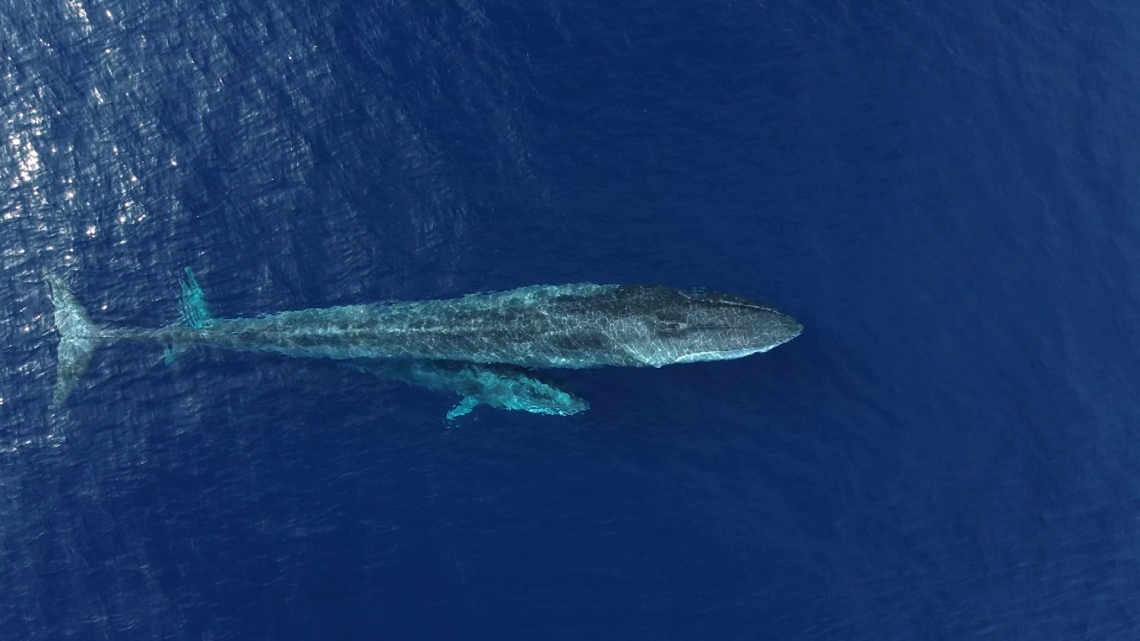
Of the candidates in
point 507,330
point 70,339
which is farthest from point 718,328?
point 70,339

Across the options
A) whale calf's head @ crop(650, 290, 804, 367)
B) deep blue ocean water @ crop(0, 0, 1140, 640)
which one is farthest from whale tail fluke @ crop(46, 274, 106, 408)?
whale calf's head @ crop(650, 290, 804, 367)

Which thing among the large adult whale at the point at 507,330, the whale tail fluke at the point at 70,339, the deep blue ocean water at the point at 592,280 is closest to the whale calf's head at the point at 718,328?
the large adult whale at the point at 507,330

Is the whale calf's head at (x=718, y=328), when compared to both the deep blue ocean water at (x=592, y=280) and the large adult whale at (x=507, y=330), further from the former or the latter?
the deep blue ocean water at (x=592, y=280)

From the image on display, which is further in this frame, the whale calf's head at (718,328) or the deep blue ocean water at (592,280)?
the whale calf's head at (718,328)

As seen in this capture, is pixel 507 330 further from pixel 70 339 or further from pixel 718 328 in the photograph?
pixel 70 339

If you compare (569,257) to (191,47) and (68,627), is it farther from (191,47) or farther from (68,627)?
(68,627)

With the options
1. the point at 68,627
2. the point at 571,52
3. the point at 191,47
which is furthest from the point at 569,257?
the point at 68,627
